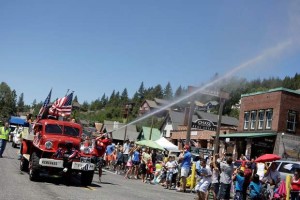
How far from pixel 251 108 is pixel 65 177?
26.5 meters

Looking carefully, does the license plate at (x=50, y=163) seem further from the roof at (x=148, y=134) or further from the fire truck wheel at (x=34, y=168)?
the roof at (x=148, y=134)

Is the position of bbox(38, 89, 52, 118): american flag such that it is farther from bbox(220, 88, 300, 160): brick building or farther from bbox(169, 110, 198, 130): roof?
bbox(169, 110, 198, 130): roof

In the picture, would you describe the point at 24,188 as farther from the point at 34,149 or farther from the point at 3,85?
the point at 3,85

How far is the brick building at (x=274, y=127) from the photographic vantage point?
34.5 m

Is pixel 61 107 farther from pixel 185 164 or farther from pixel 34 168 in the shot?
pixel 185 164

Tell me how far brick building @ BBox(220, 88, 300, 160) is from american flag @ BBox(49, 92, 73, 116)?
1952 cm

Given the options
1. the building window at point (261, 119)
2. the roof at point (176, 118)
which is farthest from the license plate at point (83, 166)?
the roof at point (176, 118)

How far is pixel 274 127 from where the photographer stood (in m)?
35.3

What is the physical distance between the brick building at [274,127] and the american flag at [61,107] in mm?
19520

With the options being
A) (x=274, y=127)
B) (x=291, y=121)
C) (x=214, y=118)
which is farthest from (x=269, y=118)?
(x=214, y=118)

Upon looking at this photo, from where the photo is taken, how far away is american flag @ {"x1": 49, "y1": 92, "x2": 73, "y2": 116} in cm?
1960

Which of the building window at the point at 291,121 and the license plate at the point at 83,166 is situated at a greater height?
the building window at the point at 291,121

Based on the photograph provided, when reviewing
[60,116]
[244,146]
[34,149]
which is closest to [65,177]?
[34,149]

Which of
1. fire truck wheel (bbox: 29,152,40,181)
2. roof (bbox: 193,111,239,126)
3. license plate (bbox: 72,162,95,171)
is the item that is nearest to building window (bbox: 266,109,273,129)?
license plate (bbox: 72,162,95,171)
